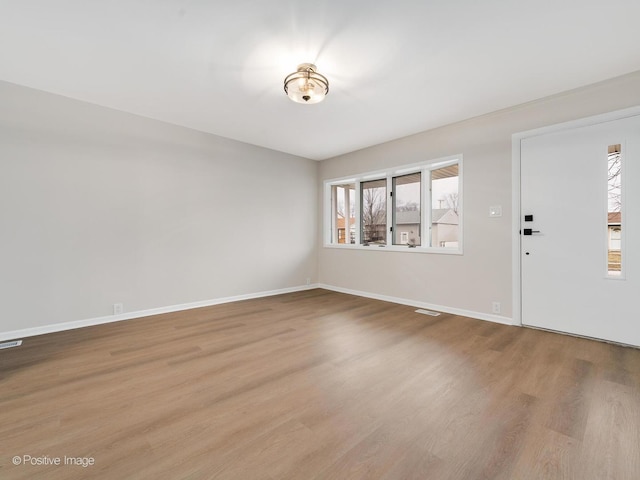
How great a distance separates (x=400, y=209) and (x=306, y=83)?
2865 millimetres

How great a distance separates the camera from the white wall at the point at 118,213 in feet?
9.71

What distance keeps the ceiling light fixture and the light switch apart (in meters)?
2.60

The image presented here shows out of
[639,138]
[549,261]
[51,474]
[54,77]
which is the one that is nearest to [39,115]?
[54,77]

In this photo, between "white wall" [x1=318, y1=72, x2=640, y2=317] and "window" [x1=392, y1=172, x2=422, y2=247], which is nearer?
"white wall" [x1=318, y1=72, x2=640, y2=317]

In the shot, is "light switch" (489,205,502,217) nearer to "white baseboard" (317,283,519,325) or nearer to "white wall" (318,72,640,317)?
"white wall" (318,72,640,317)

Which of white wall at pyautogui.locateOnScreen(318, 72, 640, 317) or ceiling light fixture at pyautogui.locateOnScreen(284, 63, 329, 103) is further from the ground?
ceiling light fixture at pyautogui.locateOnScreen(284, 63, 329, 103)

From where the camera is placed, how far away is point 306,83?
101 inches

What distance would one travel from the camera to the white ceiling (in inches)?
76.2

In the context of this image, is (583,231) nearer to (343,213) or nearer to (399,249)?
(399,249)

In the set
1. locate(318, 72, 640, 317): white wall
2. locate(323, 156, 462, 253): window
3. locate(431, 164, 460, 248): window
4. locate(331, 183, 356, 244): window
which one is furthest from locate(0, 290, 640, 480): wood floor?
locate(331, 183, 356, 244): window

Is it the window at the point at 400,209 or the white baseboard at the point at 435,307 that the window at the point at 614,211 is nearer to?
the white baseboard at the point at 435,307

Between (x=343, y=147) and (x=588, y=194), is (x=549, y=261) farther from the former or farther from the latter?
(x=343, y=147)

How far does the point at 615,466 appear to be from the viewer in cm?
132

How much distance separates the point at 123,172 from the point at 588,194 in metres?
5.55
